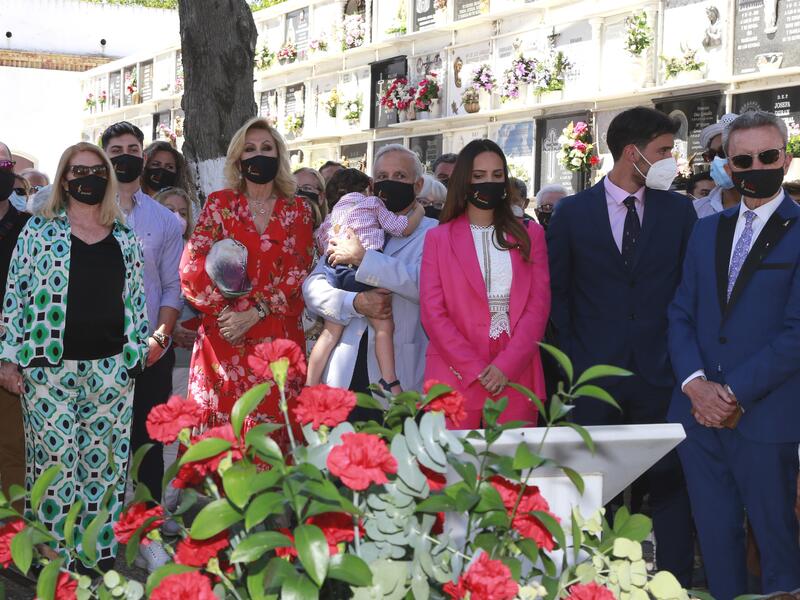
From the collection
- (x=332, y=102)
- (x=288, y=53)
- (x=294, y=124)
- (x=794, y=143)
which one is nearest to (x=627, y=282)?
(x=794, y=143)

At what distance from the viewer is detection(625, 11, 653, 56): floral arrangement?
1345 centimetres

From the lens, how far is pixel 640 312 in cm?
429

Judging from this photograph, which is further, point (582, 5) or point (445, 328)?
point (582, 5)

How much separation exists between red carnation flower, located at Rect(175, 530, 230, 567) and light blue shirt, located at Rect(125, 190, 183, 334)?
3831 mm

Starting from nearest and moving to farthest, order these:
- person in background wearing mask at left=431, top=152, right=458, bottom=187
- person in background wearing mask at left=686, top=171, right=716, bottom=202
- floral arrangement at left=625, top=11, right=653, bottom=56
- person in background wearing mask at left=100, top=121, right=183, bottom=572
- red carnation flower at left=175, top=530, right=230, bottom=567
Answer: red carnation flower at left=175, top=530, right=230, bottom=567, person in background wearing mask at left=100, top=121, right=183, bottom=572, person in background wearing mask at left=431, top=152, right=458, bottom=187, person in background wearing mask at left=686, top=171, right=716, bottom=202, floral arrangement at left=625, top=11, right=653, bottom=56

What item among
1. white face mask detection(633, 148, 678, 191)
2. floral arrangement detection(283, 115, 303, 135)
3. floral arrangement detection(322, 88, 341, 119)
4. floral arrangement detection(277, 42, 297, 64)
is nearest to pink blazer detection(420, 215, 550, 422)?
white face mask detection(633, 148, 678, 191)

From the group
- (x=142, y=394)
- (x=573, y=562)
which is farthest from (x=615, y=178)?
(x=573, y=562)

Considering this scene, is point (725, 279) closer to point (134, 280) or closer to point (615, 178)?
point (615, 178)

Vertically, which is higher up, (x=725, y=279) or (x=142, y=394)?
(x=725, y=279)

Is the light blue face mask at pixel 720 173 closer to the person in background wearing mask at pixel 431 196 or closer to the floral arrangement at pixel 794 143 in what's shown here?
the person in background wearing mask at pixel 431 196

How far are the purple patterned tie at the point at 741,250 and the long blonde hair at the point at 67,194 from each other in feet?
8.07

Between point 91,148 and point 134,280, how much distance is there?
1.88 ft

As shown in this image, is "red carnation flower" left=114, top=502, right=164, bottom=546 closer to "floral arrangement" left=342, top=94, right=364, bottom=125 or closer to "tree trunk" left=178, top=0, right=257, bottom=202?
"tree trunk" left=178, top=0, right=257, bottom=202

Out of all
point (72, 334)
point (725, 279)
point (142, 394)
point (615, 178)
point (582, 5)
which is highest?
point (582, 5)
